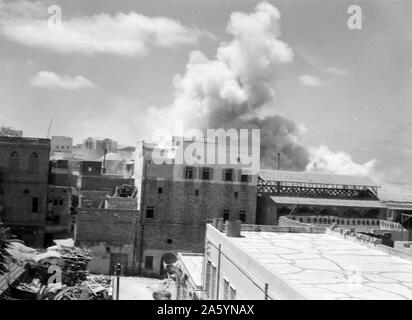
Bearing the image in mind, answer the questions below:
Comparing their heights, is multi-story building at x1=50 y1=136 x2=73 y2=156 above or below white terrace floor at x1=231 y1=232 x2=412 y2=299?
above

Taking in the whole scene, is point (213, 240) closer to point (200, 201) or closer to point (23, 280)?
point (23, 280)

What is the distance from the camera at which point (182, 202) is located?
31594 millimetres

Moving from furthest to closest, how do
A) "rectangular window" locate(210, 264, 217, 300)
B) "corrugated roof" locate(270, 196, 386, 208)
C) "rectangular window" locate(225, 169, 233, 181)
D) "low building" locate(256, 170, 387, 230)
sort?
"corrugated roof" locate(270, 196, 386, 208)
"low building" locate(256, 170, 387, 230)
"rectangular window" locate(225, 169, 233, 181)
"rectangular window" locate(210, 264, 217, 300)

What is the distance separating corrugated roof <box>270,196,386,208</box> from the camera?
32.8m

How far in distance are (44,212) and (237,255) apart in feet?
74.7

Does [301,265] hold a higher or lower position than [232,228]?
lower

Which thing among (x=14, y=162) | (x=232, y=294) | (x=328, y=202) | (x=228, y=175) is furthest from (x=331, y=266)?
(x=14, y=162)

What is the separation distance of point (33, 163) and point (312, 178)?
68.7 ft

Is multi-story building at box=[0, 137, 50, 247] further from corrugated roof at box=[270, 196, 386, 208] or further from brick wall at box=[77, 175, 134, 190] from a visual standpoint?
corrugated roof at box=[270, 196, 386, 208]

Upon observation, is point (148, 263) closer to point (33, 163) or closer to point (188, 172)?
point (188, 172)

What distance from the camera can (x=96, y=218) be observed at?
94.5ft

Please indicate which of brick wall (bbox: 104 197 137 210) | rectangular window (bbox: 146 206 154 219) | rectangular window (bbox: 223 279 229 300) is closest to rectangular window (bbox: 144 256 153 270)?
rectangular window (bbox: 146 206 154 219)
